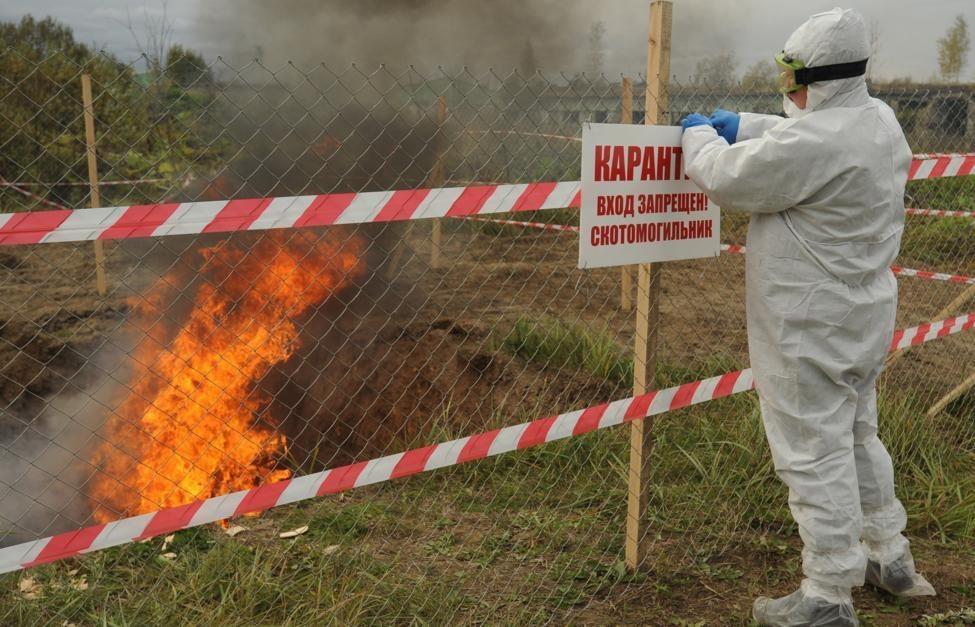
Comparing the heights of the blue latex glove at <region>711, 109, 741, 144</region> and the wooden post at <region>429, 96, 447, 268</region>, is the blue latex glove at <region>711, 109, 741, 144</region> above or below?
above

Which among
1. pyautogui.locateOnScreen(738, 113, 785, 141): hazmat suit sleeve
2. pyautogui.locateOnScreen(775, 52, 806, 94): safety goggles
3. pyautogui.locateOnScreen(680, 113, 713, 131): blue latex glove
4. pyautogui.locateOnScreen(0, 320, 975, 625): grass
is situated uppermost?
pyautogui.locateOnScreen(775, 52, 806, 94): safety goggles

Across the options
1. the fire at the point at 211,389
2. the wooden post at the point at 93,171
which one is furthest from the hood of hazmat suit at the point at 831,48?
the wooden post at the point at 93,171

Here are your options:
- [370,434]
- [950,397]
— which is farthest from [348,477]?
[950,397]

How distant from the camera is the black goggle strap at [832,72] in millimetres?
2811

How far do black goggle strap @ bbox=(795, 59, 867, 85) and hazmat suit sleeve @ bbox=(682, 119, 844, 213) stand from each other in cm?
18

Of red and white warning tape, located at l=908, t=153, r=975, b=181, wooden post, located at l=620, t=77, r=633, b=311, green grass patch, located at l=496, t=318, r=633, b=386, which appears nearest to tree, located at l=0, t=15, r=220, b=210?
wooden post, located at l=620, t=77, r=633, b=311

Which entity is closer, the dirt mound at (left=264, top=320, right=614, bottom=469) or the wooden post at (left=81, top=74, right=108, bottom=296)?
the dirt mound at (left=264, top=320, right=614, bottom=469)

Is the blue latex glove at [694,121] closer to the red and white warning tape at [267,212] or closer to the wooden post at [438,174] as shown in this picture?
the red and white warning tape at [267,212]

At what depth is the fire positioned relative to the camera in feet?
14.7

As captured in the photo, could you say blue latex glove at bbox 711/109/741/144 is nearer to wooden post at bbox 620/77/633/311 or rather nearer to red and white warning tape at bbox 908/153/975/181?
red and white warning tape at bbox 908/153/975/181

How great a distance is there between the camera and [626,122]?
24.2 ft

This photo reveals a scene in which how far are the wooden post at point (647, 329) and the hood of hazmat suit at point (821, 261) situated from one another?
32 cm

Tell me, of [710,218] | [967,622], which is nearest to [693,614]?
[967,622]

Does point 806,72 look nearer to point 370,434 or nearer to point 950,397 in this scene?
point 950,397
